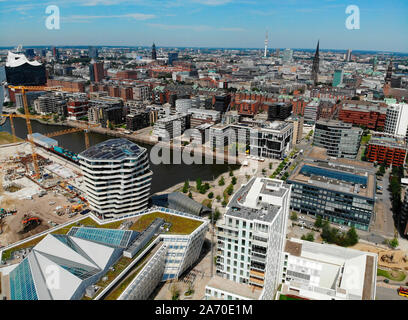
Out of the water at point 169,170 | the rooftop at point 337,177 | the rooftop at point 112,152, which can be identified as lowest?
the water at point 169,170

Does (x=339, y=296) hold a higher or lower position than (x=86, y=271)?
lower

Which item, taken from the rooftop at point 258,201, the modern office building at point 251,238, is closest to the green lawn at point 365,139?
the rooftop at point 258,201

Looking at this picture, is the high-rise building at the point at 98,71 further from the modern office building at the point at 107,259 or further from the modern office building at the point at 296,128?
the modern office building at the point at 107,259

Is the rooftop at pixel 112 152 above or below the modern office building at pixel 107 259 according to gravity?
above

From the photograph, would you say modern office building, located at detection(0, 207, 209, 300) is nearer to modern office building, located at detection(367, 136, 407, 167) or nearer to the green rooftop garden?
the green rooftop garden

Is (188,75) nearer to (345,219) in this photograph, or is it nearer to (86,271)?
(345,219)

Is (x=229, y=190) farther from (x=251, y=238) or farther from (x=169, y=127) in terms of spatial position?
(x=169, y=127)

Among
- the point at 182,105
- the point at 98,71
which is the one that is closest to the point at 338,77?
the point at 182,105

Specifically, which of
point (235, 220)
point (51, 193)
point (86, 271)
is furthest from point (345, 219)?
point (51, 193)
